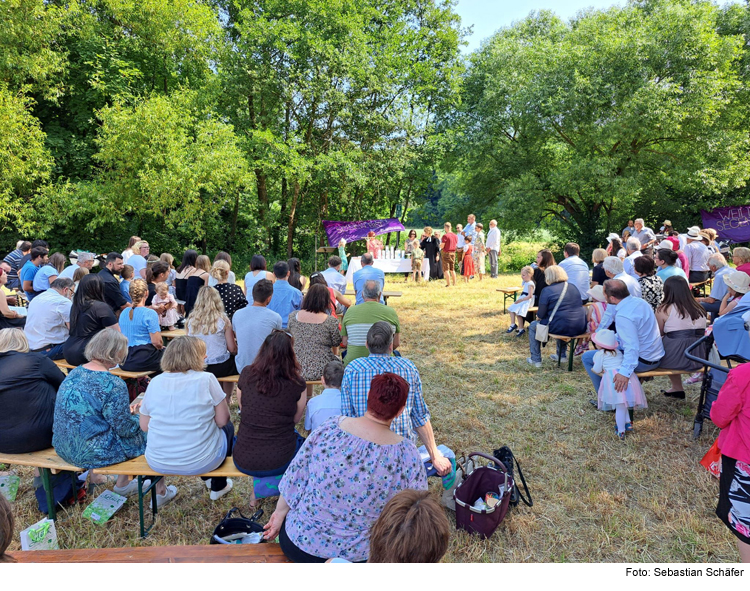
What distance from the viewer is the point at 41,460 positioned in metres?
3.24

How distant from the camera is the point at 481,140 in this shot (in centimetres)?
1936

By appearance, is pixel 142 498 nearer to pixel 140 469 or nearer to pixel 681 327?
pixel 140 469

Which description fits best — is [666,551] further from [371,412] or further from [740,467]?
[371,412]

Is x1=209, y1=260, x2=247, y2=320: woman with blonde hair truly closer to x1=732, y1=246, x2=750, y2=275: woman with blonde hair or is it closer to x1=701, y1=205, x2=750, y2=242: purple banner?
x1=732, y1=246, x2=750, y2=275: woman with blonde hair

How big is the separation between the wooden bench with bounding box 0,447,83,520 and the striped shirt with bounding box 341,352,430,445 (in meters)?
1.87

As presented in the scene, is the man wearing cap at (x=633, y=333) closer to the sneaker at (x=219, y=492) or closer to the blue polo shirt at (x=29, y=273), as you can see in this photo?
the sneaker at (x=219, y=492)

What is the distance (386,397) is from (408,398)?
0.92 meters

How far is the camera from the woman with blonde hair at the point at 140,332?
4.91 m

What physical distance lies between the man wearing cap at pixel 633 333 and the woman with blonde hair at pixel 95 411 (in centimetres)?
420

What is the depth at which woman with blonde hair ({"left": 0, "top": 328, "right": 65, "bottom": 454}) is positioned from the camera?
323cm

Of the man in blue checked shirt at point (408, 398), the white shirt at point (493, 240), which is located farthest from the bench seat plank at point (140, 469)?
the white shirt at point (493, 240)

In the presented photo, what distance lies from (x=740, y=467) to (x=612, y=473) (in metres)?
1.56

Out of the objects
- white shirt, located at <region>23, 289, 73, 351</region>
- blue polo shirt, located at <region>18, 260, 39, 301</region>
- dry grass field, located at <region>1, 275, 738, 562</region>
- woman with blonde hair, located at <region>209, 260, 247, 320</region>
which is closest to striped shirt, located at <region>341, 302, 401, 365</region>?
dry grass field, located at <region>1, 275, 738, 562</region>

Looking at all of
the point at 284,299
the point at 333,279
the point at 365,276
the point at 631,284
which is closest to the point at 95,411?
the point at 284,299
